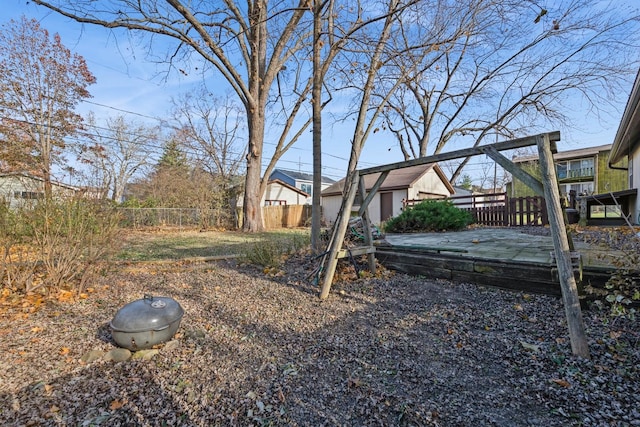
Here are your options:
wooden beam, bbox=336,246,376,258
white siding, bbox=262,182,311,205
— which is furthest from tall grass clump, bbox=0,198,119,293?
white siding, bbox=262,182,311,205

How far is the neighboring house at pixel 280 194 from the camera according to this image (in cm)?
2616

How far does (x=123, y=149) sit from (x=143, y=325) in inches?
1090

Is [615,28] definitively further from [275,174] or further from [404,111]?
[275,174]

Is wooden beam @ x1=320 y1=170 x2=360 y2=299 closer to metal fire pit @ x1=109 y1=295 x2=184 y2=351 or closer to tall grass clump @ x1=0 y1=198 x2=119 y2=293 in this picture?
metal fire pit @ x1=109 y1=295 x2=184 y2=351

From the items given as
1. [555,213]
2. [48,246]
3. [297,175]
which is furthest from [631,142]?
[297,175]

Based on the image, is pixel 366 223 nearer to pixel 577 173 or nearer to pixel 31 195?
pixel 31 195

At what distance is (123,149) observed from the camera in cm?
2447

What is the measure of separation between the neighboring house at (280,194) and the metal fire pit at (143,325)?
23.3 m

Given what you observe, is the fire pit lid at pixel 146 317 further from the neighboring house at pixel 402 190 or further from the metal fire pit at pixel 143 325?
the neighboring house at pixel 402 190

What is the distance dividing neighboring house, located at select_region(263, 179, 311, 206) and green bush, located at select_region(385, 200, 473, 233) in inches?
725

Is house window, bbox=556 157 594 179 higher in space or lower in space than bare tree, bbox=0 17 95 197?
Answer: lower

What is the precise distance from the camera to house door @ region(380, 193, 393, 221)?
17.6 meters

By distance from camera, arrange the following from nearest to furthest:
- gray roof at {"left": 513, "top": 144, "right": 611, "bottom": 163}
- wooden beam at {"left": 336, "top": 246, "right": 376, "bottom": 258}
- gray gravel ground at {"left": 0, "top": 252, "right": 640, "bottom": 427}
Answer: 1. gray gravel ground at {"left": 0, "top": 252, "right": 640, "bottom": 427}
2. wooden beam at {"left": 336, "top": 246, "right": 376, "bottom": 258}
3. gray roof at {"left": 513, "top": 144, "right": 611, "bottom": 163}

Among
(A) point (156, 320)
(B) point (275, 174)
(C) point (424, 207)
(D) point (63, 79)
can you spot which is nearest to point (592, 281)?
(A) point (156, 320)
